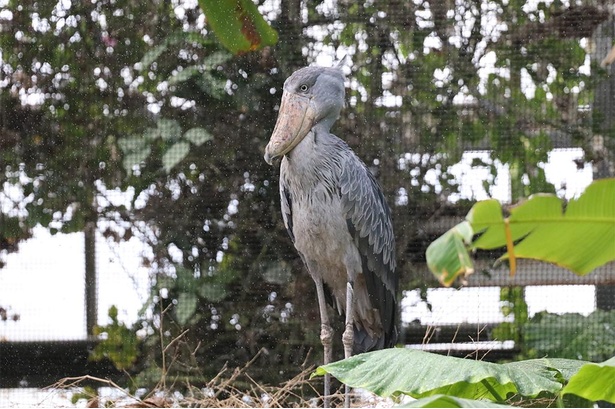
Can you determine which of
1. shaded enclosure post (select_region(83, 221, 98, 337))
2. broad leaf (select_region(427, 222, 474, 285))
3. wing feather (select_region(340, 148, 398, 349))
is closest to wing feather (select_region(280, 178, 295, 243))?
wing feather (select_region(340, 148, 398, 349))

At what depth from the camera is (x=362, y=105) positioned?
102 inches

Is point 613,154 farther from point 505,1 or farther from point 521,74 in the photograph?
point 505,1

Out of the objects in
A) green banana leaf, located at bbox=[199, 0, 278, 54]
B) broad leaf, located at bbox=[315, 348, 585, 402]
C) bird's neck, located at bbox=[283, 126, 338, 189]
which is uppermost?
green banana leaf, located at bbox=[199, 0, 278, 54]

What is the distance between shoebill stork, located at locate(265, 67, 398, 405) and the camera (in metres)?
2.20

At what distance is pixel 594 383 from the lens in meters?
1.31

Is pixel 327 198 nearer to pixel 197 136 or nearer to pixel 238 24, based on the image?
pixel 238 24

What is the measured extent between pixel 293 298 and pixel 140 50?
2.53 ft

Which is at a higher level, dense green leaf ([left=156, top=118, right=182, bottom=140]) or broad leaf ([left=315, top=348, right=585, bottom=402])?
dense green leaf ([left=156, top=118, right=182, bottom=140])

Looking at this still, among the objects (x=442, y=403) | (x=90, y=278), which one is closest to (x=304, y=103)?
(x=90, y=278)

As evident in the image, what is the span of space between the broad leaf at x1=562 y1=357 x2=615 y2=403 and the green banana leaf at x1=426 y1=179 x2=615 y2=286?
5.4 inches

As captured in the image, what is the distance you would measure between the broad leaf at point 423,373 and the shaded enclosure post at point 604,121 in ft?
3.42

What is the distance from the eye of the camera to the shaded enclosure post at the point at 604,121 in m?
2.53

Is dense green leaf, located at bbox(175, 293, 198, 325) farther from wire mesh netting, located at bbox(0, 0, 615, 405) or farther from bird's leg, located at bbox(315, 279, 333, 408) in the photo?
bird's leg, located at bbox(315, 279, 333, 408)

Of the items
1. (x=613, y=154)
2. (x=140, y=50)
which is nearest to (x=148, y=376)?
(x=140, y=50)
